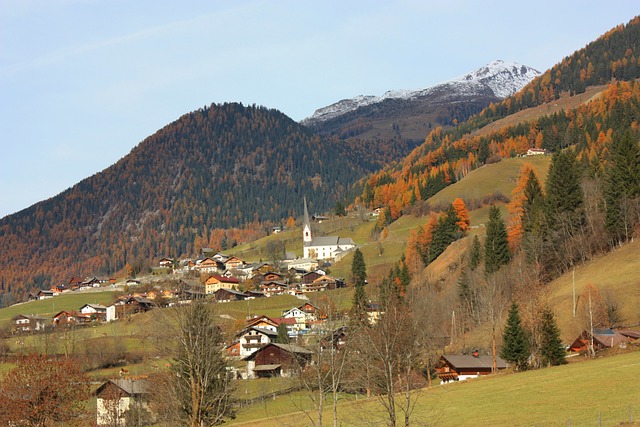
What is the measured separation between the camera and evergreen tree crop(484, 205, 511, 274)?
106 meters

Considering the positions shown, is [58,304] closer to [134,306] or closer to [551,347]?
[134,306]

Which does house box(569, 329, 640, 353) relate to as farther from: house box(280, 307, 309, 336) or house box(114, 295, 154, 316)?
house box(114, 295, 154, 316)

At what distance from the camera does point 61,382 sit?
57.5 meters

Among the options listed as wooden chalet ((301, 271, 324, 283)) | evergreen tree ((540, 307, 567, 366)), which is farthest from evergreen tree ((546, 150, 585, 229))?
wooden chalet ((301, 271, 324, 283))

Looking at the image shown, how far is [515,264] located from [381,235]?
88.8 m

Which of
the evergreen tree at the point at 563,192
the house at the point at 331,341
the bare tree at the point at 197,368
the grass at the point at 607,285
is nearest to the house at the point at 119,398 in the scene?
the house at the point at 331,341

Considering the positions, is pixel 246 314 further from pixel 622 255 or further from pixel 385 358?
pixel 385 358

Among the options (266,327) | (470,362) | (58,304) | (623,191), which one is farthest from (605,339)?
(58,304)

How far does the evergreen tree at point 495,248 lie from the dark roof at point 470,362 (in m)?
26.8

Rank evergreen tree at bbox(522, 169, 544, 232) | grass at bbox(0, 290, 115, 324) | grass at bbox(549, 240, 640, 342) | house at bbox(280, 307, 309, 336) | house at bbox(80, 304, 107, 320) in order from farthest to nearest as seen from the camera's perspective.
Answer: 1. grass at bbox(0, 290, 115, 324)
2. house at bbox(80, 304, 107, 320)
3. house at bbox(280, 307, 309, 336)
4. evergreen tree at bbox(522, 169, 544, 232)
5. grass at bbox(549, 240, 640, 342)

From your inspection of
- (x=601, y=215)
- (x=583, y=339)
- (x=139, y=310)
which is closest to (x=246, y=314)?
(x=139, y=310)

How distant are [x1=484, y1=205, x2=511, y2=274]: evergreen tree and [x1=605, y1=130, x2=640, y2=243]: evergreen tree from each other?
49.3 feet

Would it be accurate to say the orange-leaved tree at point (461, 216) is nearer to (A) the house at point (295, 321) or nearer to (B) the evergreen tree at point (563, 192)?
(A) the house at point (295, 321)

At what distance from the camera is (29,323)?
493 feet
